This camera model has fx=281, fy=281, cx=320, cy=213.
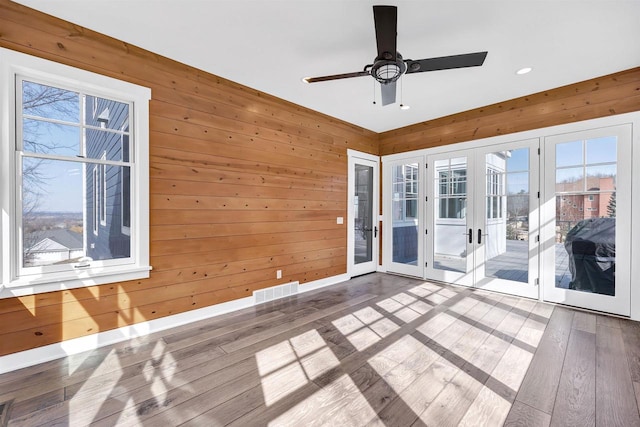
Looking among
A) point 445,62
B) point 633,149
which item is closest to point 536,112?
point 633,149

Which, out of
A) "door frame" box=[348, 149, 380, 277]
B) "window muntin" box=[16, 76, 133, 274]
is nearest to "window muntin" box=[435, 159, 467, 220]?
"door frame" box=[348, 149, 380, 277]

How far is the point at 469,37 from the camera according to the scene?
105 inches

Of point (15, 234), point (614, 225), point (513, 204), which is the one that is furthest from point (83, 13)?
point (614, 225)

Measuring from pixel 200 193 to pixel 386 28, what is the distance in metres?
2.52

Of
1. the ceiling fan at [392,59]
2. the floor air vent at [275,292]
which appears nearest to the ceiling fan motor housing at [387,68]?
the ceiling fan at [392,59]

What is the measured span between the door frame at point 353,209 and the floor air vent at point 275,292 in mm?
1344

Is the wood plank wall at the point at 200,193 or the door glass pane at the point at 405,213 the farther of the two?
the door glass pane at the point at 405,213

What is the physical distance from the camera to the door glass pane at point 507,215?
4.04 metres

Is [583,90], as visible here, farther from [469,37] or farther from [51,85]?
[51,85]

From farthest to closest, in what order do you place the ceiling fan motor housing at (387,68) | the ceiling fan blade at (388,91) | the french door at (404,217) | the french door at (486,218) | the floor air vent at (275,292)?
the french door at (404,217)
the french door at (486,218)
the floor air vent at (275,292)
the ceiling fan blade at (388,91)
the ceiling fan motor housing at (387,68)

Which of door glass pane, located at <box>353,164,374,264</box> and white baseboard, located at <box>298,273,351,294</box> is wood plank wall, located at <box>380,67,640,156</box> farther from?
white baseboard, located at <box>298,273,351,294</box>

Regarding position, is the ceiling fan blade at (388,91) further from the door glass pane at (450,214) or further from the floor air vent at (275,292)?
the floor air vent at (275,292)

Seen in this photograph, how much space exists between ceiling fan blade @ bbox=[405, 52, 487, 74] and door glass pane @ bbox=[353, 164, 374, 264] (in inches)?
117

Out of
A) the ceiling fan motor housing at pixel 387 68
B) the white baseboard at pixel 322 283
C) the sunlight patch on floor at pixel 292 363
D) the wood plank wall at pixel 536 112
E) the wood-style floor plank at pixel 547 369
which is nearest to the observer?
the wood-style floor plank at pixel 547 369
